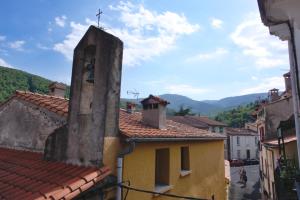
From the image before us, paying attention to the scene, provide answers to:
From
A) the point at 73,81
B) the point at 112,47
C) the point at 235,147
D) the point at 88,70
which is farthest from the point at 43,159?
the point at 235,147

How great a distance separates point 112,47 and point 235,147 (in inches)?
2263

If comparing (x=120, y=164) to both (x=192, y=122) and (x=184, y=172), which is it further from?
(x=192, y=122)

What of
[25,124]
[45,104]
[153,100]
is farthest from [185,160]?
[25,124]

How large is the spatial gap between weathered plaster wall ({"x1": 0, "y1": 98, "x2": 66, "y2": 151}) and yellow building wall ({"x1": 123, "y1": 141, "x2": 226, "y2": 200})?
8.05ft

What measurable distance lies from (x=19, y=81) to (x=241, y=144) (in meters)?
48.0

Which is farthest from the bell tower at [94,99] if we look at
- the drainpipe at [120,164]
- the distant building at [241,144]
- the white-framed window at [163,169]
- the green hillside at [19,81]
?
the distant building at [241,144]

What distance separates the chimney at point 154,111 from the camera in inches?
392

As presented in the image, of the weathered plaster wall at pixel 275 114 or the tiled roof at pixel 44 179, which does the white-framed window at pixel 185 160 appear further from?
the weathered plaster wall at pixel 275 114

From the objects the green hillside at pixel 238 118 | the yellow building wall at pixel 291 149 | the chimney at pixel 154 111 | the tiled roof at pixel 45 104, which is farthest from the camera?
the green hillside at pixel 238 118

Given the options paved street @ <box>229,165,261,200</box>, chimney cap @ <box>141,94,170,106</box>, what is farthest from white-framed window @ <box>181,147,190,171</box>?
paved street @ <box>229,165,261,200</box>

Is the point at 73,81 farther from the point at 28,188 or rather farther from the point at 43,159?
the point at 28,188

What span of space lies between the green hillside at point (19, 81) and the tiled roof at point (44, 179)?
35.7m

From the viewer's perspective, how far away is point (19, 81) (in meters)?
45.8

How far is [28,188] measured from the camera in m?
5.55
